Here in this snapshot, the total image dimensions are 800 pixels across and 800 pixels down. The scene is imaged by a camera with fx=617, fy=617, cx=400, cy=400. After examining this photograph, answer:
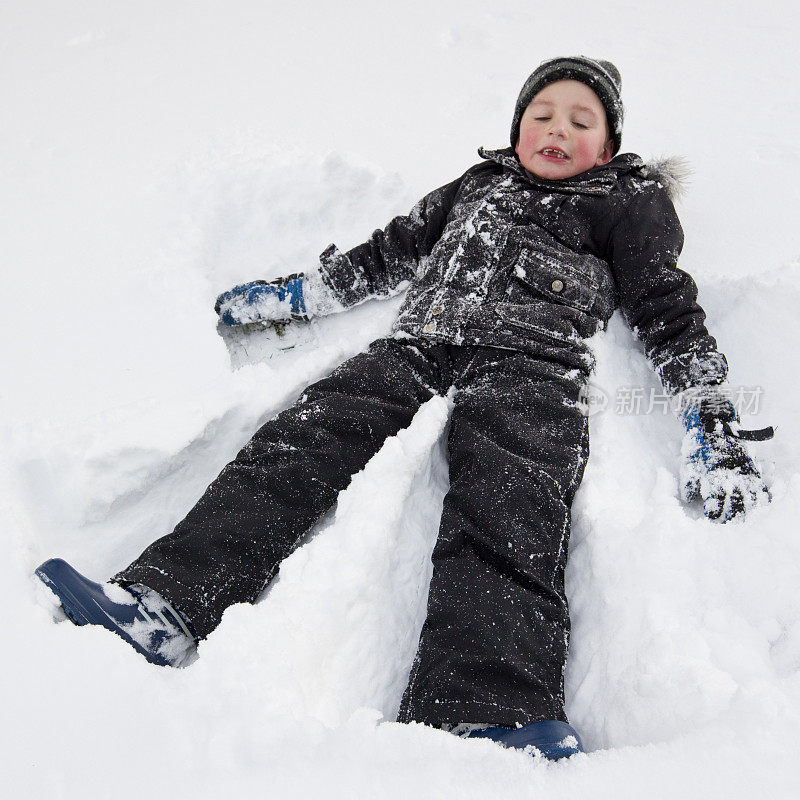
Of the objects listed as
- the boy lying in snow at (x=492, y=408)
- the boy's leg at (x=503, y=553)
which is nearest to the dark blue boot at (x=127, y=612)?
the boy lying in snow at (x=492, y=408)

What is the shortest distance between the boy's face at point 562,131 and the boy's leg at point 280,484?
649mm

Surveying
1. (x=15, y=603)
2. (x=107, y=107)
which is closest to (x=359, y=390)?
(x=15, y=603)

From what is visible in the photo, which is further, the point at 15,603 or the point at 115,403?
the point at 115,403

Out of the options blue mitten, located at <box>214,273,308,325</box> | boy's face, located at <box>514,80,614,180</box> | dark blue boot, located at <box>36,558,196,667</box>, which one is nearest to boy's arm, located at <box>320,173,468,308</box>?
blue mitten, located at <box>214,273,308,325</box>

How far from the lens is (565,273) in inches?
62.7

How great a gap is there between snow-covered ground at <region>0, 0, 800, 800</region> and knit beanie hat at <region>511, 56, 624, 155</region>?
379mm

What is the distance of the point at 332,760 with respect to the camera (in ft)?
2.95

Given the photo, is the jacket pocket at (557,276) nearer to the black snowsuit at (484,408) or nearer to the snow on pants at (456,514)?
the black snowsuit at (484,408)

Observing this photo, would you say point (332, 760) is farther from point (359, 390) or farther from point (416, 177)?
point (416, 177)

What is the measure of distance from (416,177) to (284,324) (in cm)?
72

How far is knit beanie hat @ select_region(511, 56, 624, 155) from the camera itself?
181 cm

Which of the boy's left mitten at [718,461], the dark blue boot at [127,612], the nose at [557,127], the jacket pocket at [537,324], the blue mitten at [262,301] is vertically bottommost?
the dark blue boot at [127,612]

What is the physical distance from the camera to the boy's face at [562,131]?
5.70 feet

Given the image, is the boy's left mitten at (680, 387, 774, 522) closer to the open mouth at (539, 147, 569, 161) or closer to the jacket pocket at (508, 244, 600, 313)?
the jacket pocket at (508, 244, 600, 313)
